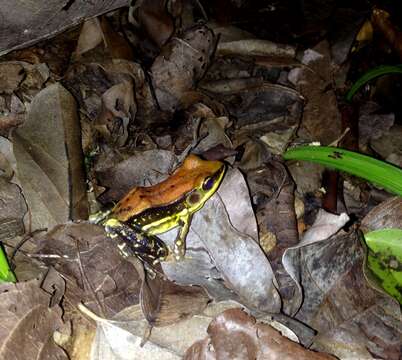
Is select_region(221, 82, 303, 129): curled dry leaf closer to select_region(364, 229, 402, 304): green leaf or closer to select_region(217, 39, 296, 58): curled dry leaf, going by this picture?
select_region(217, 39, 296, 58): curled dry leaf

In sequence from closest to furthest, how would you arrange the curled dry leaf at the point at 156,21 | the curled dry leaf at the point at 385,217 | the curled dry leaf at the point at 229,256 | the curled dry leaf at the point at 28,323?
the curled dry leaf at the point at 28,323, the curled dry leaf at the point at 229,256, the curled dry leaf at the point at 385,217, the curled dry leaf at the point at 156,21

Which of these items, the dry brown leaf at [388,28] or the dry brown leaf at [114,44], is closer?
the dry brown leaf at [114,44]

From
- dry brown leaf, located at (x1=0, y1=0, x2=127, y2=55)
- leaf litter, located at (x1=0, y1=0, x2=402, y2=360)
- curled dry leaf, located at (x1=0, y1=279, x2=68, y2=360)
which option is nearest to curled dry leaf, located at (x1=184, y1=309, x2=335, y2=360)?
leaf litter, located at (x1=0, y1=0, x2=402, y2=360)

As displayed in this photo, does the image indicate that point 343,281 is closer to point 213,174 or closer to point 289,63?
point 213,174

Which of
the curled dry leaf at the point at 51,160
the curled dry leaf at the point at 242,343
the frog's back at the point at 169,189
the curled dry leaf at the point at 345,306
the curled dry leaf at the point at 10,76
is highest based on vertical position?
the curled dry leaf at the point at 10,76

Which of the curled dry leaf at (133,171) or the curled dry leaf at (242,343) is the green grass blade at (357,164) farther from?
the curled dry leaf at (242,343)

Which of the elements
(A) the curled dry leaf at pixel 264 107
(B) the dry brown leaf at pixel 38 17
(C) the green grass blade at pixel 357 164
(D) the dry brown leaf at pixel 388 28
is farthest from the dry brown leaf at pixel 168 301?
(D) the dry brown leaf at pixel 388 28

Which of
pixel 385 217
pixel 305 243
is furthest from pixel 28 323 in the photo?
pixel 385 217

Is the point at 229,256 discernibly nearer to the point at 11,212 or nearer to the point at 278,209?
the point at 278,209
